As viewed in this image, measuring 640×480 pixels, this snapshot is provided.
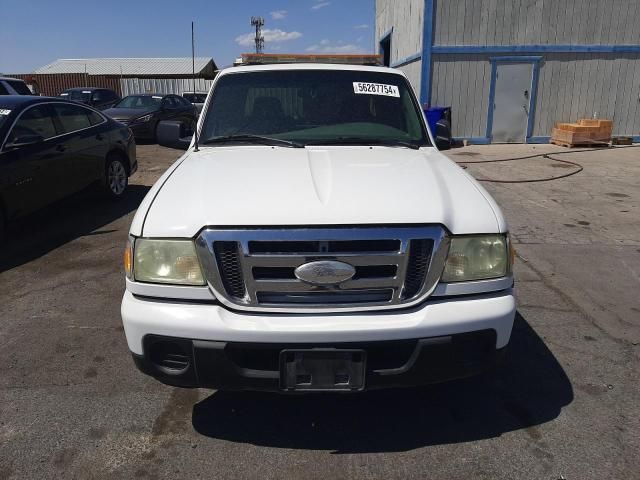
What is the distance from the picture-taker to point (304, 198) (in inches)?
91.3

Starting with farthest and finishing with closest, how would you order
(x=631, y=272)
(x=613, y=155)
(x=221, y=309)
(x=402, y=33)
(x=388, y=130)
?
(x=402, y=33) → (x=613, y=155) → (x=631, y=272) → (x=388, y=130) → (x=221, y=309)

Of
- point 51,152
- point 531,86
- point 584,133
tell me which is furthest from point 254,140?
point 531,86

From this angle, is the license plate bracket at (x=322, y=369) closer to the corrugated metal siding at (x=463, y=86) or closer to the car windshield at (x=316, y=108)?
the car windshield at (x=316, y=108)

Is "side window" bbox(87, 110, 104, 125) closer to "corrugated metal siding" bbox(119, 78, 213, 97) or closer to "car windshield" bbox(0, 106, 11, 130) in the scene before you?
"car windshield" bbox(0, 106, 11, 130)

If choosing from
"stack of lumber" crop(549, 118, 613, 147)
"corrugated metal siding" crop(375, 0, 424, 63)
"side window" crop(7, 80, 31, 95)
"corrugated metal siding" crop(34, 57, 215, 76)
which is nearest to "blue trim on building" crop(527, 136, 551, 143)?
"stack of lumber" crop(549, 118, 613, 147)

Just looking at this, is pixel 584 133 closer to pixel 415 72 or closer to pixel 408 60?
pixel 415 72

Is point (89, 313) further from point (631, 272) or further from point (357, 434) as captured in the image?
point (631, 272)

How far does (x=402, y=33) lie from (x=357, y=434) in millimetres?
16484

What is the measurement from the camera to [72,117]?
22.2 ft

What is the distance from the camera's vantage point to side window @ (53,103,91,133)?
6.54 meters

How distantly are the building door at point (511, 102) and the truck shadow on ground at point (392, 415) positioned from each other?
12.8 meters

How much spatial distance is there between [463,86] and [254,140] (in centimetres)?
1236

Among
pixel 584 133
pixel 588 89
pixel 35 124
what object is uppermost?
pixel 588 89

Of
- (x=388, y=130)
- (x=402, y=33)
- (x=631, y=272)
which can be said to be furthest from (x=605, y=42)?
(x=388, y=130)
